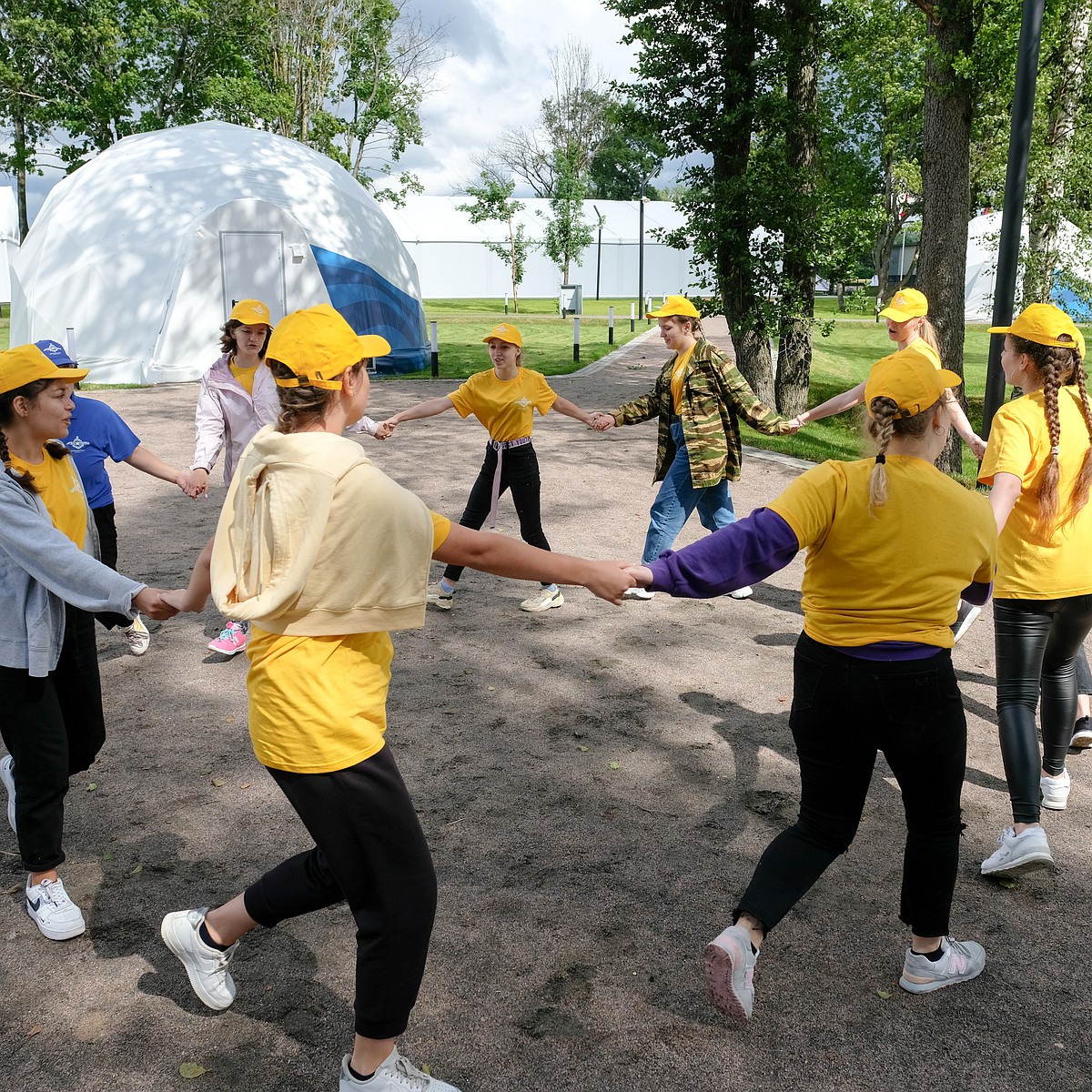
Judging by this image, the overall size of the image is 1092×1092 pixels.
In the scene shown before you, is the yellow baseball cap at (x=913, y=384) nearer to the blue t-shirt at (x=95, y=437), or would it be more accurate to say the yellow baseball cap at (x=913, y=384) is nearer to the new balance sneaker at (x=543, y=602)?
the blue t-shirt at (x=95, y=437)

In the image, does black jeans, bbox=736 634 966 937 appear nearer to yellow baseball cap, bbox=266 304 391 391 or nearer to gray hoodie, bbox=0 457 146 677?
yellow baseball cap, bbox=266 304 391 391

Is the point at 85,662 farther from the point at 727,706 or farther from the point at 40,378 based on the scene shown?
the point at 727,706

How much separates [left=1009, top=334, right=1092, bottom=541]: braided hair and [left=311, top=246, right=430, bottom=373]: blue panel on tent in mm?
18781

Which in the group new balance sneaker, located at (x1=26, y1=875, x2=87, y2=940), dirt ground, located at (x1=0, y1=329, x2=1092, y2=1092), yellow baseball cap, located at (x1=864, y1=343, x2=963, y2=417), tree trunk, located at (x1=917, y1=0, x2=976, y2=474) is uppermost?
tree trunk, located at (x1=917, y1=0, x2=976, y2=474)

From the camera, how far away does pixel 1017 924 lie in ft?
12.4

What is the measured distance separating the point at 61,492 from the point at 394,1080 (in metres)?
2.32

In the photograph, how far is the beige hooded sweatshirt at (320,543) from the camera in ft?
8.16

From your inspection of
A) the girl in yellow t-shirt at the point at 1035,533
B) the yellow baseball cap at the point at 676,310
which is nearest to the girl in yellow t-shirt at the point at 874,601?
the girl in yellow t-shirt at the point at 1035,533

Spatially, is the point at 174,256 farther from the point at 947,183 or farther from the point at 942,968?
the point at 942,968

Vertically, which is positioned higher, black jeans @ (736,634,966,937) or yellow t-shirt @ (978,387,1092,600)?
yellow t-shirt @ (978,387,1092,600)

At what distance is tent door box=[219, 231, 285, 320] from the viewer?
21.8 metres

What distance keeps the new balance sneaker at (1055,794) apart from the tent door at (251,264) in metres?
19.9

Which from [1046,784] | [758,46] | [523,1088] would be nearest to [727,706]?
[1046,784]

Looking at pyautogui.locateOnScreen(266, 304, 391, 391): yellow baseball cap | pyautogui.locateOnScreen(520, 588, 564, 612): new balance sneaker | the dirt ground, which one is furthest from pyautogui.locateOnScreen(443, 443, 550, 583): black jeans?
pyautogui.locateOnScreen(266, 304, 391, 391): yellow baseball cap
